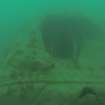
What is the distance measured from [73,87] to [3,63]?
1.22 meters

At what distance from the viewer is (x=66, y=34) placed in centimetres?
494

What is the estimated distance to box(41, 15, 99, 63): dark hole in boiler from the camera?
4.35 metres

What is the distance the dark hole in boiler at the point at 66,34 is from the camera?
14.3 ft

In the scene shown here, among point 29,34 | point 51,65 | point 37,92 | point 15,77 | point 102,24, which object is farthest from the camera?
Result: point 102,24

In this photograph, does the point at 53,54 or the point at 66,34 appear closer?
the point at 53,54

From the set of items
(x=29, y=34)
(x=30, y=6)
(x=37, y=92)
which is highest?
(x=30, y=6)

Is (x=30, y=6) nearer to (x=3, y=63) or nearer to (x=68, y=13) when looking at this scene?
(x=68, y=13)

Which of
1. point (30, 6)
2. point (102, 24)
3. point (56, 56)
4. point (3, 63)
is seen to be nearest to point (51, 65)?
point (56, 56)

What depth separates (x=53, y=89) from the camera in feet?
10.9

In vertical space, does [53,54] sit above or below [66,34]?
below

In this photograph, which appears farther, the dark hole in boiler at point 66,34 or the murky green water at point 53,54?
the dark hole in boiler at point 66,34

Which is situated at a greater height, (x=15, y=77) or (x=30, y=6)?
(x=30, y=6)

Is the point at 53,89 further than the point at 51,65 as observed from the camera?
No

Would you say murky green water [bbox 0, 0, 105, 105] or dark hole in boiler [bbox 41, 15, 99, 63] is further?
dark hole in boiler [bbox 41, 15, 99, 63]
